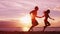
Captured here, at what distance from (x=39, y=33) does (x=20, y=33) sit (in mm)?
1241

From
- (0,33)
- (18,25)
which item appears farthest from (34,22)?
(18,25)

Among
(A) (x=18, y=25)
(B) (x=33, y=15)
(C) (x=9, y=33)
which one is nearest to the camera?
(C) (x=9, y=33)

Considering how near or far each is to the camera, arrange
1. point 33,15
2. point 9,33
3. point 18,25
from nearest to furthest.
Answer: point 9,33
point 33,15
point 18,25

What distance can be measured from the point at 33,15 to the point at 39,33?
64.2 inches

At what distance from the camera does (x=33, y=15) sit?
57.6 ft

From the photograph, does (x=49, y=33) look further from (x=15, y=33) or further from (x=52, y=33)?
(x=15, y=33)

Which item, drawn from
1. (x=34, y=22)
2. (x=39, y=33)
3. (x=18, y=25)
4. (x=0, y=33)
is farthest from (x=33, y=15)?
(x=18, y=25)

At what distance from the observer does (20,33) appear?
15992 mm

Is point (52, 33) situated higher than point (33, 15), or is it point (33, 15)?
point (33, 15)

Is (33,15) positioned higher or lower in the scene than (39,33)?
higher

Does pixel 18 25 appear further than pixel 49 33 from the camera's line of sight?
Yes

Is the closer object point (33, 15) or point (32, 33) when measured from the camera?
point (32, 33)

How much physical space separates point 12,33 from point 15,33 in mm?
204

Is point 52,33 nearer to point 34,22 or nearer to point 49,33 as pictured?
point 49,33
